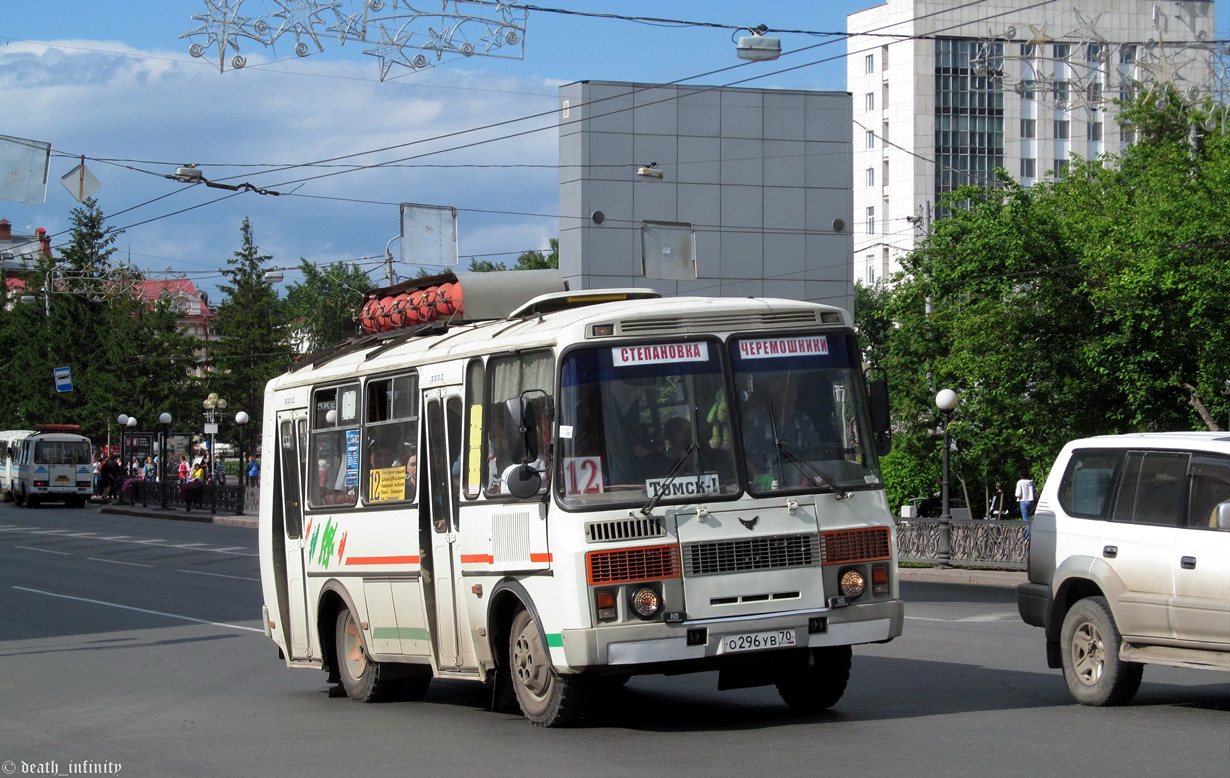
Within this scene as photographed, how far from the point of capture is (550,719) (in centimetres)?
950

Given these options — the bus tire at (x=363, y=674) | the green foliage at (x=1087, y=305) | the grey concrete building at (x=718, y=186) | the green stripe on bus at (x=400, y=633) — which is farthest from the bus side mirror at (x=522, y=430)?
the grey concrete building at (x=718, y=186)

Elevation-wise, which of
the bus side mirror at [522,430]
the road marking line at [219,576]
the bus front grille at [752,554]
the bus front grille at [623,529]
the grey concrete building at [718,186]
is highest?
the grey concrete building at [718,186]

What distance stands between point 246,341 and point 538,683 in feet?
228

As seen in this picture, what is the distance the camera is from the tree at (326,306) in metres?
96.2

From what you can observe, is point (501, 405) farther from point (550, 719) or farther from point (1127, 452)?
point (1127, 452)

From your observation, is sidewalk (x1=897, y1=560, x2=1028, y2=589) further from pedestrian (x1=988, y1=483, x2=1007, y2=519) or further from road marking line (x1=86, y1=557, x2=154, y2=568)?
pedestrian (x1=988, y1=483, x2=1007, y2=519)

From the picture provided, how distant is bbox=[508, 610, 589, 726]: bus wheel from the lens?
9.35 meters

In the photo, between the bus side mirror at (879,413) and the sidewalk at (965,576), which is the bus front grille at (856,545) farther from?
the sidewalk at (965,576)

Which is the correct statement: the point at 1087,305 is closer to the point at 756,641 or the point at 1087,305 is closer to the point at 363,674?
the point at 363,674

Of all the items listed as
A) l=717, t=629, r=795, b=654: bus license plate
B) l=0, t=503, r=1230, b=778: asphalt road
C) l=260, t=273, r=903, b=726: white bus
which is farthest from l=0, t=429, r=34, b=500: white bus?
l=717, t=629, r=795, b=654: bus license plate

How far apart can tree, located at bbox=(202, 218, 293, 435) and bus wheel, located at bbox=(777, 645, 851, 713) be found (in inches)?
2667

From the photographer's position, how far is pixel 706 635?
29.7 ft

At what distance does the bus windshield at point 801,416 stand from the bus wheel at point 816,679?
3.79 ft

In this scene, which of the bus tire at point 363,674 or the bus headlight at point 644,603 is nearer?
the bus headlight at point 644,603
